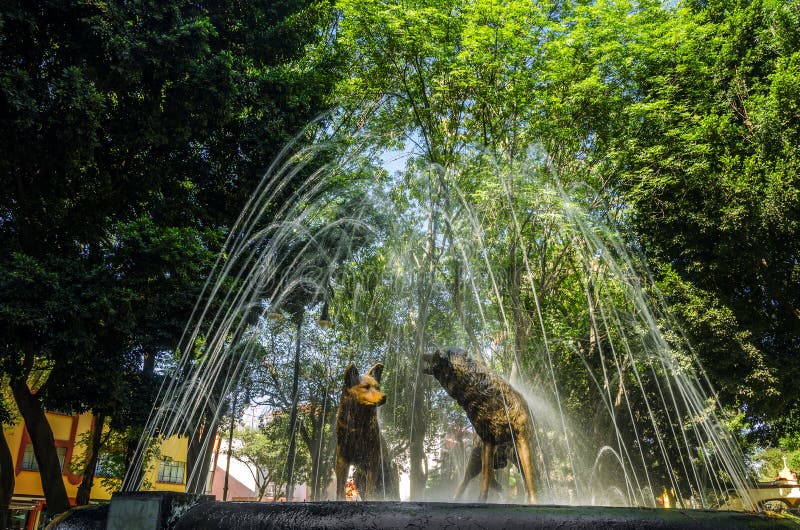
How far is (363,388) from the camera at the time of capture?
21.1 ft

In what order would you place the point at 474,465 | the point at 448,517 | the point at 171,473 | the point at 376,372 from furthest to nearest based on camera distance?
the point at 171,473, the point at 474,465, the point at 376,372, the point at 448,517

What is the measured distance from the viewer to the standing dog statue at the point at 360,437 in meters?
6.38

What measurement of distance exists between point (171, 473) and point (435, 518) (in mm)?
30665

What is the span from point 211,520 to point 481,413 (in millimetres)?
3052

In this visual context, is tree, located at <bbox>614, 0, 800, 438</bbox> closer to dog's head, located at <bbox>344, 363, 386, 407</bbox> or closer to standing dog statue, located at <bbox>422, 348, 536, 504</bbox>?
standing dog statue, located at <bbox>422, 348, 536, 504</bbox>

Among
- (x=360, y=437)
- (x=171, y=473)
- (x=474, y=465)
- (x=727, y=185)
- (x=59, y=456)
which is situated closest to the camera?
(x=360, y=437)

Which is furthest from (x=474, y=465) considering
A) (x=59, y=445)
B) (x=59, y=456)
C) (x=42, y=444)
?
(x=59, y=456)

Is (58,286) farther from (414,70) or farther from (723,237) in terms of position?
(723,237)

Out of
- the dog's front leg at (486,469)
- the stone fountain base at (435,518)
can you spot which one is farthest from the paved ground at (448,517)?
the dog's front leg at (486,469)

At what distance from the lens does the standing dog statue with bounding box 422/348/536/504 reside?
6273 millimetres

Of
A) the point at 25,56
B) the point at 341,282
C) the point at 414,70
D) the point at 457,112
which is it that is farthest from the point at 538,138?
the point at 25,56

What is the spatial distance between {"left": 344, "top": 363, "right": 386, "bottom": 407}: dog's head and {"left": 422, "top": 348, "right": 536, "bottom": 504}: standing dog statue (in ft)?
2.71

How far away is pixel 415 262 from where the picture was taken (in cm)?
1585

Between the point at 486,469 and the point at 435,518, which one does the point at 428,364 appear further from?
the point at 435,518
